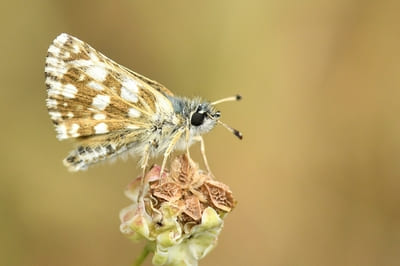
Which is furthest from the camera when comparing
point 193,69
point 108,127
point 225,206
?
point 193,69

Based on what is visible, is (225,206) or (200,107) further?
(200,107)

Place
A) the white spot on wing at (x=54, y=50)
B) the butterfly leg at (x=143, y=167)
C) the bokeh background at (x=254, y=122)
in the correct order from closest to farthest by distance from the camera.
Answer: the butterfly leg at (x=143, y=167) < the white spot on wing at (x=54, y=50) < the bokeh background at (x=254, y=122)

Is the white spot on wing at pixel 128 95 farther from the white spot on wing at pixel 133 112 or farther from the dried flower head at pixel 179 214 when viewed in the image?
the dried flower head at pixel 179 214

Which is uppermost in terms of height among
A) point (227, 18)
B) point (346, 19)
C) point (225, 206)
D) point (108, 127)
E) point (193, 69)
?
point (346, 19)

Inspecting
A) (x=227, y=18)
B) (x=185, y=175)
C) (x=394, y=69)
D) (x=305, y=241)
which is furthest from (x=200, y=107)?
(x=394, y=69)

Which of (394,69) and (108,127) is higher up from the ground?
(394,69)

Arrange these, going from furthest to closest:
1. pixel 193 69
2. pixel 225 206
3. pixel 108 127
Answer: pixel 193 69
pixel 108 127
pixel 225 206

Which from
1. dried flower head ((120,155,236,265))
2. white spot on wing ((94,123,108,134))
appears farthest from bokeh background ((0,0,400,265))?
dried flower head ((120,155,236,265))

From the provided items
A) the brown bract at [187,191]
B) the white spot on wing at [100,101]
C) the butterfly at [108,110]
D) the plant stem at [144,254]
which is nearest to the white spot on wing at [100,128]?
the butterfly at [108,110]

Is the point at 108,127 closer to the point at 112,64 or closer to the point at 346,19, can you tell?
the point at 112,64
